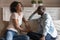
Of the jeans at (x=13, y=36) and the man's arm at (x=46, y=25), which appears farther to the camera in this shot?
the man's arm at (x=46, y=25)

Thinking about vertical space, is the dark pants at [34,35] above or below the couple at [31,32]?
below

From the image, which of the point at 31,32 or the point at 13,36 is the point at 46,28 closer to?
the point at 31,32

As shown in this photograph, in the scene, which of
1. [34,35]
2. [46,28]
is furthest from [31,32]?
[46,28]

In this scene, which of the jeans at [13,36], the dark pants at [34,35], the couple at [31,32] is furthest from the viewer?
the dark pants at [34,35]

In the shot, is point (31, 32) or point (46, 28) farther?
point (31, 32)

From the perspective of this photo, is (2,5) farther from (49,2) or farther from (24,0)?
(49,2)

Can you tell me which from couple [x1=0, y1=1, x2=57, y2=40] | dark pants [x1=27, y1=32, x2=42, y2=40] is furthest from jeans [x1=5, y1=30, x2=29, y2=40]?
dark pants [x1=27, y1=32, x2=42, y2=40]

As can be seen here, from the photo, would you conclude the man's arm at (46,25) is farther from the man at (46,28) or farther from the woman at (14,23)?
the woman at (14,23)

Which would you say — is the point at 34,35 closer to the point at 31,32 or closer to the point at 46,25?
the point at 31,32

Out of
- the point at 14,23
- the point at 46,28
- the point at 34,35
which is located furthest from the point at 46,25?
Answer: the point at 14,23

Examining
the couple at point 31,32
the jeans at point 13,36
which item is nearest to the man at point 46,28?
the couple at point 31,32

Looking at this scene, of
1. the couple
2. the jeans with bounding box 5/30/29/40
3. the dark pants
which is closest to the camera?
the jeans with bounding box 5/30/29/40

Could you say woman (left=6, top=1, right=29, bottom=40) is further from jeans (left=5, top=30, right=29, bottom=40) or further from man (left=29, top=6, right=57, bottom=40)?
man (left=29, top=6, right=57, bottom=40)

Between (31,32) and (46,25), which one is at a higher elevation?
(46,25)
